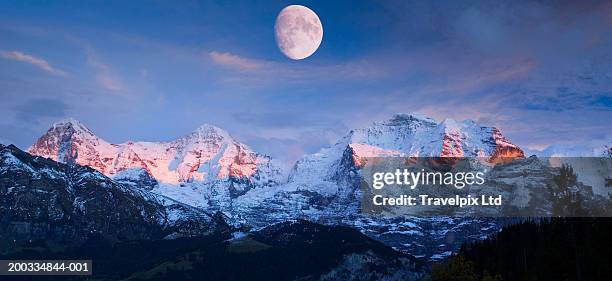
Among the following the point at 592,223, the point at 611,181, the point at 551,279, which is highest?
the point at 611,181

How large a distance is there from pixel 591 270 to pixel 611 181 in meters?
30.4

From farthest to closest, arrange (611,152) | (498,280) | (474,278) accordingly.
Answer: (498,280) → (474,278) → (611,152)

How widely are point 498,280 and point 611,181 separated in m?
32.3

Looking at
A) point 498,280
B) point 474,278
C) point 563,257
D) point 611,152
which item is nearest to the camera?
point 611,152

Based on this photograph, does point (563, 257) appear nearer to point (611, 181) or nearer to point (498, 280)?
point (498, 280)

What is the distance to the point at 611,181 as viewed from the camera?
115 meters

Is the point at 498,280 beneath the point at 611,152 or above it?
beneath

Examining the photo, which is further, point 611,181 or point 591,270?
point 591,270

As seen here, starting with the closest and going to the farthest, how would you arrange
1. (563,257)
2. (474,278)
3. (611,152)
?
1. (611,152)
2. (474,278)
3. (563,257)

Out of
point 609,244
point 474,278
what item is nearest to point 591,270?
point 609,244

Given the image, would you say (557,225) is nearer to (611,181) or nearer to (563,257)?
(563,257)

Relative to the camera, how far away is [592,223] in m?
150

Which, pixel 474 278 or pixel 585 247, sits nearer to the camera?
pixel 474 278

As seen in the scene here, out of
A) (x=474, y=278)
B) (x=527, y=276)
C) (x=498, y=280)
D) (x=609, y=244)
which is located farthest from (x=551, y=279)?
(x=474, y=278)
